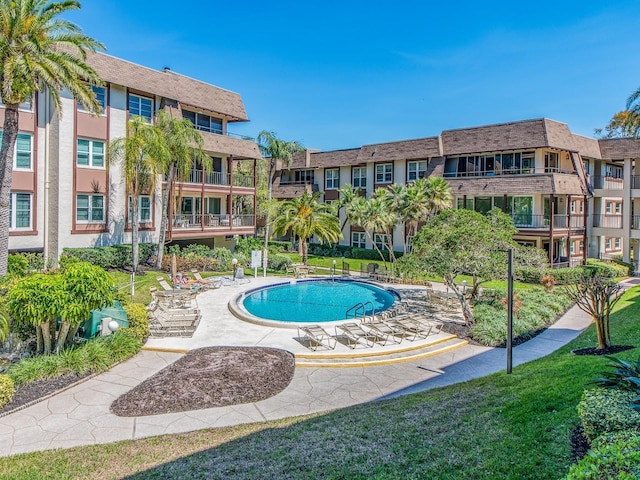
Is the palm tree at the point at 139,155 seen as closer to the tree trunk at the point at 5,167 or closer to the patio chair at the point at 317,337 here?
the tree trunk at the point at 5,167

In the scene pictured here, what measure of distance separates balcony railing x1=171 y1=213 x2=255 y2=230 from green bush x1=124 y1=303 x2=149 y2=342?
14777mm

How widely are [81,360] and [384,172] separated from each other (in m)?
32.0

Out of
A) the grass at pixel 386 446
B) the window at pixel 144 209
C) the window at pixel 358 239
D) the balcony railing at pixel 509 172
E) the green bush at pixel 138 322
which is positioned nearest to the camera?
the grass at pixel 386 446

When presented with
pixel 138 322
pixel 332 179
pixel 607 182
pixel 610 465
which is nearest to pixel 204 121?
pixel 332 179

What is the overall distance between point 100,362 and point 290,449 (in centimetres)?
730

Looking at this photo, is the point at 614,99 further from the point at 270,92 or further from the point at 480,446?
the point at 480,446

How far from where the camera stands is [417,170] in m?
37.2

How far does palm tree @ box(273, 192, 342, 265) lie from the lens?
33.9m

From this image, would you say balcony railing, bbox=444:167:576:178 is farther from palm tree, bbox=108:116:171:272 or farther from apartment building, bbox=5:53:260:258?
palm tree, bbox=108:116:171:272

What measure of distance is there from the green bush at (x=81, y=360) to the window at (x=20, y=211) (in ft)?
44.8

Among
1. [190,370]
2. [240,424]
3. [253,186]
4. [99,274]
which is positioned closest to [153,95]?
[253,186]

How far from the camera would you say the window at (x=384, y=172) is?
3935 centimetres

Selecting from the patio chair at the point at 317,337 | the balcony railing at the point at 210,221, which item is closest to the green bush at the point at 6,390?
the patio chair at the point at 317,337

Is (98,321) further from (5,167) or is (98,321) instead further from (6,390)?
(5,167)
